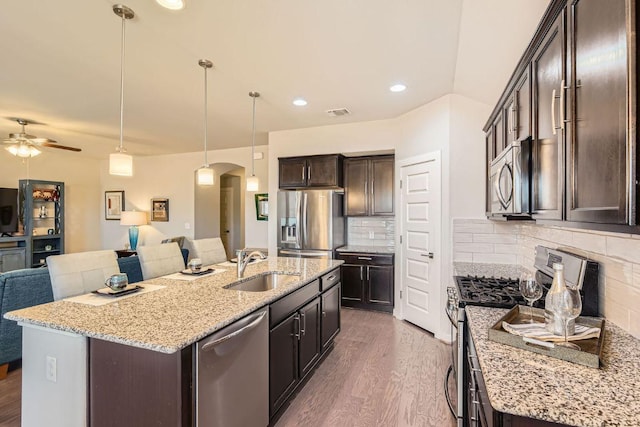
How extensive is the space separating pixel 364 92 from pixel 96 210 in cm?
743

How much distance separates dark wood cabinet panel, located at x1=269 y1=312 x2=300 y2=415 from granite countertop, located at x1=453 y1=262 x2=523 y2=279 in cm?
161

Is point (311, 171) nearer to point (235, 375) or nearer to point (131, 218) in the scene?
point (235, 375)

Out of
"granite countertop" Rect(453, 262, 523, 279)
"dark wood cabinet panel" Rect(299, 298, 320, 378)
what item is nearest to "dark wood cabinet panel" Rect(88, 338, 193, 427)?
"dark wood cabinet panel" Rect(299, 298, 320, 378)

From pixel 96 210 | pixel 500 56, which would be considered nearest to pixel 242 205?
pixel 96 210

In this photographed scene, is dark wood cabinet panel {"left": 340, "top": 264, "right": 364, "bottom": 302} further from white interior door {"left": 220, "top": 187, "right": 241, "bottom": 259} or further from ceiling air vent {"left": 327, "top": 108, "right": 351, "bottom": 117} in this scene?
white interior door {"left": 220, "top": 187, "right": 241, "bottom": 259}

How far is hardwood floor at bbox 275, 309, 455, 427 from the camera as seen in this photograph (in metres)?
2.20

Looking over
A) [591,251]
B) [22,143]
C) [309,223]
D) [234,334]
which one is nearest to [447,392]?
[591,251]

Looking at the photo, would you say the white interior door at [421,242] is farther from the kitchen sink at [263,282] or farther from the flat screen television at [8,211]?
the flat screen television at [8,211]

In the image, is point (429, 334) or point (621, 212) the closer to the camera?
point (621, 212)

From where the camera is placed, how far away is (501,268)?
9.98ft

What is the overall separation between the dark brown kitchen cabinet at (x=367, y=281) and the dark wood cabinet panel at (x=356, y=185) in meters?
0.74

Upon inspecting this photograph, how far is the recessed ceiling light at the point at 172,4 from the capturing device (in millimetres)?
1881

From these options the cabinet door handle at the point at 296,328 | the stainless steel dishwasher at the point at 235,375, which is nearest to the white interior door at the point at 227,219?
the cabinet door handle at the point at 296,328

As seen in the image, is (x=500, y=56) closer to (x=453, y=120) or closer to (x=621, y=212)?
(x=453, y=120)
